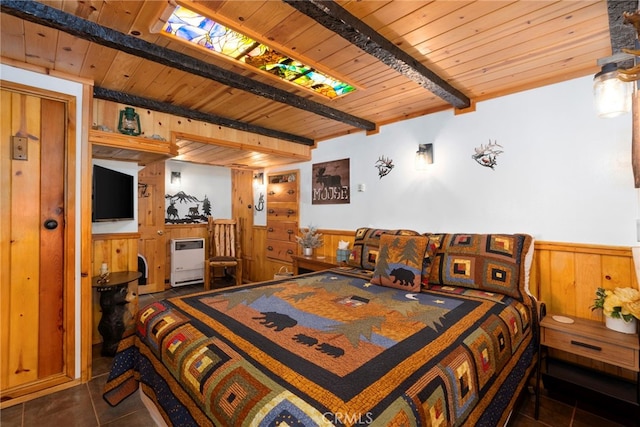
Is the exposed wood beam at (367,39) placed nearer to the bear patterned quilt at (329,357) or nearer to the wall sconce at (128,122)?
the bear patterned quilt at (329,357)

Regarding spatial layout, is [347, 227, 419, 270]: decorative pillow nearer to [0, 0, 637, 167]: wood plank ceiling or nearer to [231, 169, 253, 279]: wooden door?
[0, 0, 637, 167]: wood plank ceiling

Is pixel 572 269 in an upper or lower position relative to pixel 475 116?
lower

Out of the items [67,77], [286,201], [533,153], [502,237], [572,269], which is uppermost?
[67,77]

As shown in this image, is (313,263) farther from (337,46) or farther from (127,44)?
(127,44)

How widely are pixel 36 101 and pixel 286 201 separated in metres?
2.93

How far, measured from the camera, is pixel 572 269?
6.85ft

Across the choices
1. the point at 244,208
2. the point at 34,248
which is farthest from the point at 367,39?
the point at 244,208

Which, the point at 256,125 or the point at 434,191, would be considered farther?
the point at 256,125

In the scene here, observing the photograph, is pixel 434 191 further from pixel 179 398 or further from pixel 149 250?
pixel 149 250

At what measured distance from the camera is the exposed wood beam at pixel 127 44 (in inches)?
55.1

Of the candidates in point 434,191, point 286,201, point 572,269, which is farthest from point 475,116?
point 286,201

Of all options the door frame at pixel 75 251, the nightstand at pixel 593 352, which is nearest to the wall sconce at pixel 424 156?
the nightstand at pixel 593 352

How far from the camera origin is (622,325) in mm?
1667

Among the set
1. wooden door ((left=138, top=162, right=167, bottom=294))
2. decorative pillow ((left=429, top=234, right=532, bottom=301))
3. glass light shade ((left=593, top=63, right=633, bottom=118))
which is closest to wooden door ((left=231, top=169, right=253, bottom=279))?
wooden door ((left=138, top=162, right=167, bottom=294))
